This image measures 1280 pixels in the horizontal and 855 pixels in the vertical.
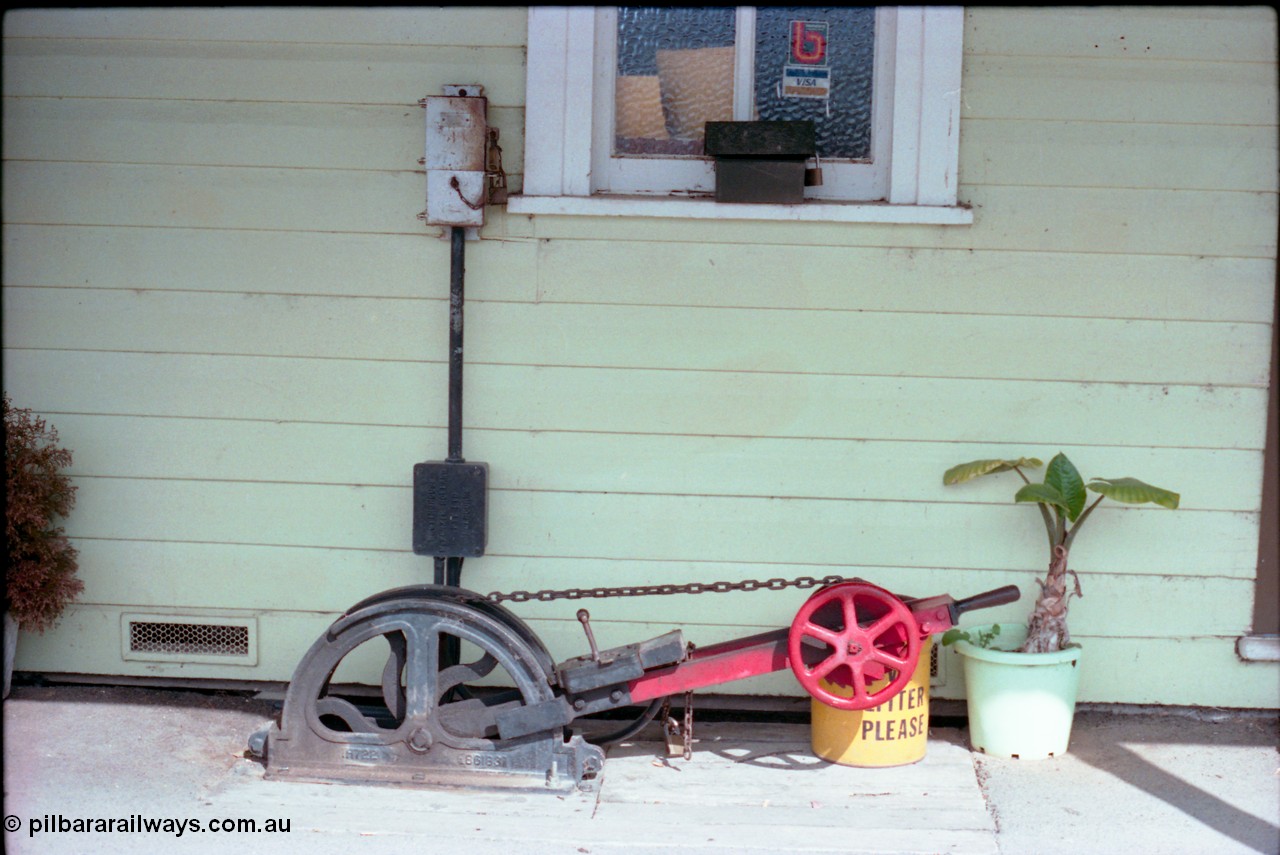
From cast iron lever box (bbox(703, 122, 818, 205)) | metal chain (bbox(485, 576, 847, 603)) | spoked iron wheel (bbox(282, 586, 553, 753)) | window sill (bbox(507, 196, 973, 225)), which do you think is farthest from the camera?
window sill (bbox(507, 196, 973, 225))

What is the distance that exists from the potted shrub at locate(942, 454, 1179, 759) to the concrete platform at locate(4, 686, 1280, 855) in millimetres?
103

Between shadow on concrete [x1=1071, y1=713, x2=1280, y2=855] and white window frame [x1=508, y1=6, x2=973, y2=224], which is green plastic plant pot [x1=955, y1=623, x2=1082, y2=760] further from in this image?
white window frame [x1=508, y1=6, x2=973, y2=224]

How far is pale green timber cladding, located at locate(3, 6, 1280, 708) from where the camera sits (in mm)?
4258

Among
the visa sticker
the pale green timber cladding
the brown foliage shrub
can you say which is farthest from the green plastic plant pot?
the brown foliage shrub

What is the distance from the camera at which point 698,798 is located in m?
3.81

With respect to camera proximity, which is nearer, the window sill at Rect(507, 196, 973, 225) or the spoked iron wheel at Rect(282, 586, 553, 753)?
the spoked iron wheel at Rect(282, 586, 553, 753)

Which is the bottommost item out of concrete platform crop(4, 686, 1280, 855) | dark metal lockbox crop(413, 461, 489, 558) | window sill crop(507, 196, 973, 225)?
concrete platform crop(4, 686, 1280, 855)

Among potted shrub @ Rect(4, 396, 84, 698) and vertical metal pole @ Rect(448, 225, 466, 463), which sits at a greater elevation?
vertical metal pole @ Rect(448, 225, 466, 463)

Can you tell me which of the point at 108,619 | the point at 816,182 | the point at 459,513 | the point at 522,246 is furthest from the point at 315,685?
the point at 816,182

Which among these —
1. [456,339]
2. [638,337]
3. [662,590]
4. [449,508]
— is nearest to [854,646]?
[662,590]

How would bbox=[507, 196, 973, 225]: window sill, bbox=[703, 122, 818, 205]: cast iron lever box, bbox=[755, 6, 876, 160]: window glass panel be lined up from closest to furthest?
bbox=[703, 122, 818, 205]: cast iron lever box
bbox=[507, 196, 973, 225]: window sill
bbox=[755, 6, 876, 160]: window glass panel

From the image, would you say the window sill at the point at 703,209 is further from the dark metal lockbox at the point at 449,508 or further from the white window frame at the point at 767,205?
the dark metal lockbox at the point at 449,508

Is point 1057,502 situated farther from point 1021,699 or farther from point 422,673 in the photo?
point 422,673

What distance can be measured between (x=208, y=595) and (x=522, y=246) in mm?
1753
